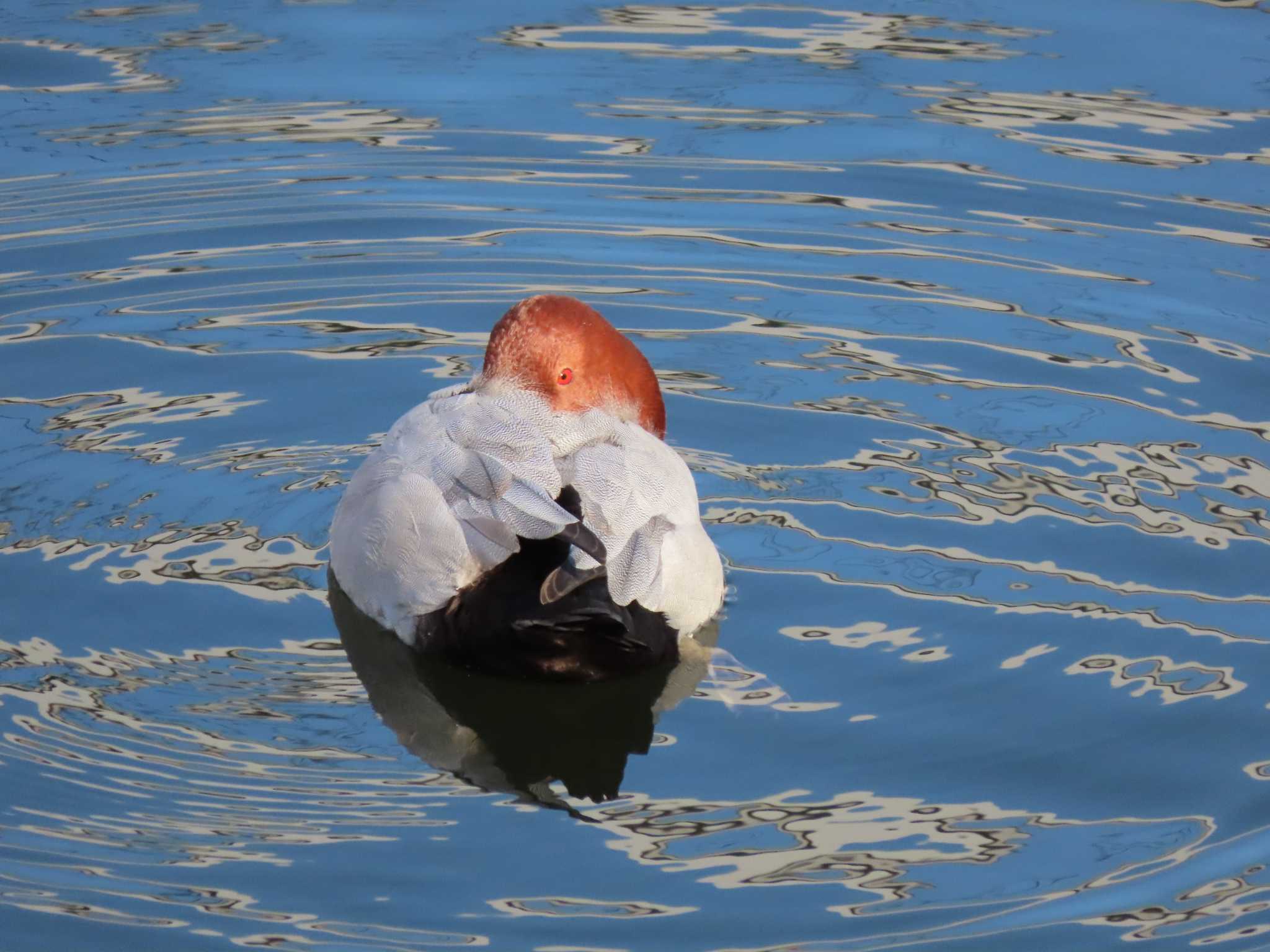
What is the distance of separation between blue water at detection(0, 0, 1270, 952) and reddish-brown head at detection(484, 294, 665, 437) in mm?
667

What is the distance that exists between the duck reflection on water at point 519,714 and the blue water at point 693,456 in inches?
0.8

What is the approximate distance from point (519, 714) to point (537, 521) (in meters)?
0.62

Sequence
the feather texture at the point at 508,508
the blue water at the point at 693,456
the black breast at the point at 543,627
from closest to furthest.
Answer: the blue water at the point at 693,456 < the black breast at the point at 543,627 < the feather texture at the point at 508,508

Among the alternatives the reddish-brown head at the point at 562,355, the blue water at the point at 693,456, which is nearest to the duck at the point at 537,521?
the reddish-brown head at the point at 562,355

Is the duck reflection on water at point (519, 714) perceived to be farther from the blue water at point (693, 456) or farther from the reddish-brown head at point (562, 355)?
the reddish-brown head at point (562, 355)

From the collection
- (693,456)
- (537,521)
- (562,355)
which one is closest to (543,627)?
(537,521)

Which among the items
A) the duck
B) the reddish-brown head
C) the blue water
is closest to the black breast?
the duck

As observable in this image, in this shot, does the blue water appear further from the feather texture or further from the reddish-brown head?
the reddish-brown head

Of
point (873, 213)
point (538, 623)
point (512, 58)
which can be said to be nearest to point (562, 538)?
point (538, 623)

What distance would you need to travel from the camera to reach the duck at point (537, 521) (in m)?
5.07

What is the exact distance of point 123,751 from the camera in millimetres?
4934

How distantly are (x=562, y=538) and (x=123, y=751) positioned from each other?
1195mm

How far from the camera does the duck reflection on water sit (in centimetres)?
506

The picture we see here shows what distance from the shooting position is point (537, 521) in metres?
5.02
